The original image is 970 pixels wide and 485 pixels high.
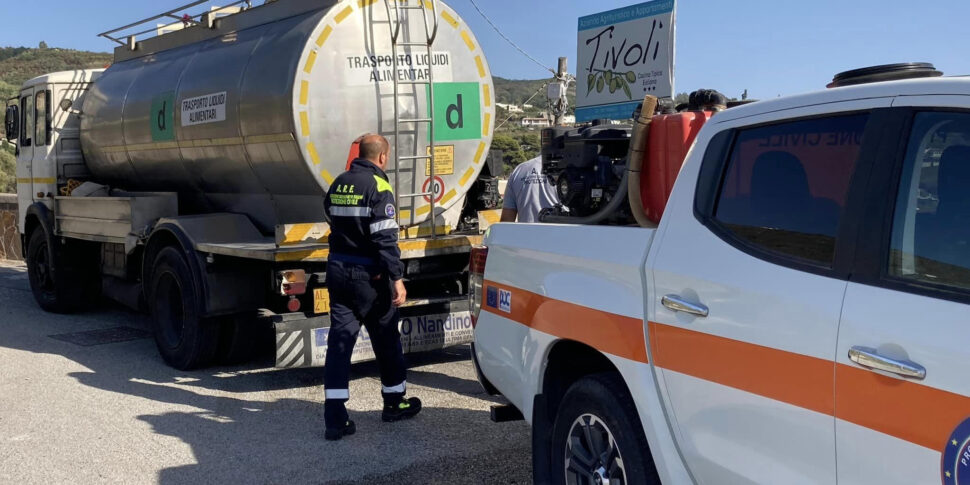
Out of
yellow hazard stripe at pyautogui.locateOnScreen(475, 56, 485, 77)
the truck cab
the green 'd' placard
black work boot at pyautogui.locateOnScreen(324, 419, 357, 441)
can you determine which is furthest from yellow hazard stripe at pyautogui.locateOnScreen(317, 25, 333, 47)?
the truck cab

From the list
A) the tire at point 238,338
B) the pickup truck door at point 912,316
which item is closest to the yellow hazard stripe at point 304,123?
the tire at point 238,338

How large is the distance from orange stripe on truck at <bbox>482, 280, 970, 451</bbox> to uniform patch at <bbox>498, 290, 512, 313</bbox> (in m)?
0.51

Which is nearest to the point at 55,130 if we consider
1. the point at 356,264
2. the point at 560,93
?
the point at 356,264

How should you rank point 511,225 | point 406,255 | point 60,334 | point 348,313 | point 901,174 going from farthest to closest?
point 60,334 → point 406,255 → point 348,313 → point 511,225 → point 901,174

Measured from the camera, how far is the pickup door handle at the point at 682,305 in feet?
9.73

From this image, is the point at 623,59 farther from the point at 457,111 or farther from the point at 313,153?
the point at 313,153

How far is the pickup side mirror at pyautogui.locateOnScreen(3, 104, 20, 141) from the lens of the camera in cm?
1171

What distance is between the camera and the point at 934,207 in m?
2.40

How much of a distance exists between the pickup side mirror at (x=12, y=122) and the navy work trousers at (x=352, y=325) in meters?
8.00

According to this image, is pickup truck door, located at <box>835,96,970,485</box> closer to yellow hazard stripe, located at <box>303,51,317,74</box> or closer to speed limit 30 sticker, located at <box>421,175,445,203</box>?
yellow hazard stripe, located at <box>303,51,317,74</box>

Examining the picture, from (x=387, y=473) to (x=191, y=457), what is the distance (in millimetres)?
Answer: 1330

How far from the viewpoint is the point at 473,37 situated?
308 inches

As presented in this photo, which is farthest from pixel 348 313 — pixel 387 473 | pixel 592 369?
pixel 592 369

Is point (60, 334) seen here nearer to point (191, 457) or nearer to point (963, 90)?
point (191, 457)
